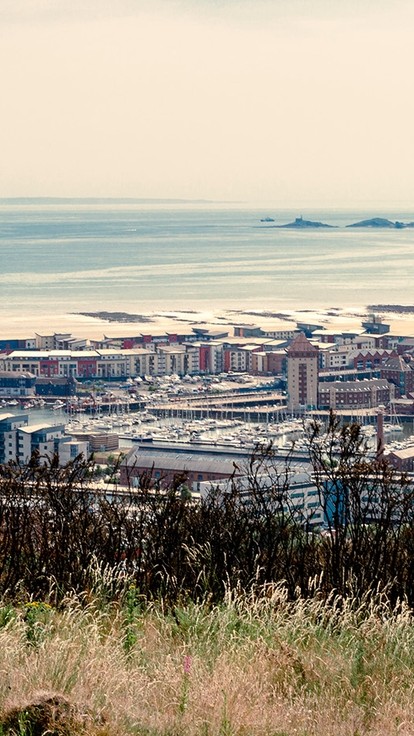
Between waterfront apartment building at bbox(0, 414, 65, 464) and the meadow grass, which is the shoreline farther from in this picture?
the meadow grass

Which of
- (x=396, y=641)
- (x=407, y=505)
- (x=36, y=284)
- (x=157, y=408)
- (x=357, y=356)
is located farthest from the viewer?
(x=36, y=284)

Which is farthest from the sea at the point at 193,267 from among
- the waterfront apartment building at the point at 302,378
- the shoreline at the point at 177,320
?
the waterfront apartment building at the point at 302,378

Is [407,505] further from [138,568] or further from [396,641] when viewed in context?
[396,641]

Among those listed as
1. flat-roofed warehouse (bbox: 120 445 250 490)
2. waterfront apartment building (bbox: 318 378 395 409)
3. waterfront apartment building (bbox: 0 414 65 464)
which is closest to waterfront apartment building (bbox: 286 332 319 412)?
waterfront apartment building (bbox: 318 378 395 409)

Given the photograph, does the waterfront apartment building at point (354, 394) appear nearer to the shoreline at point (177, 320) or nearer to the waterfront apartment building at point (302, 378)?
the waterfront apartment building at point (302, 378)

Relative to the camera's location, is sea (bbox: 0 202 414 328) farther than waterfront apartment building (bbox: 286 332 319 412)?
Yes

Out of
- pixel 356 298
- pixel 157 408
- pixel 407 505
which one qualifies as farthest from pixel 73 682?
pixel 356 298
